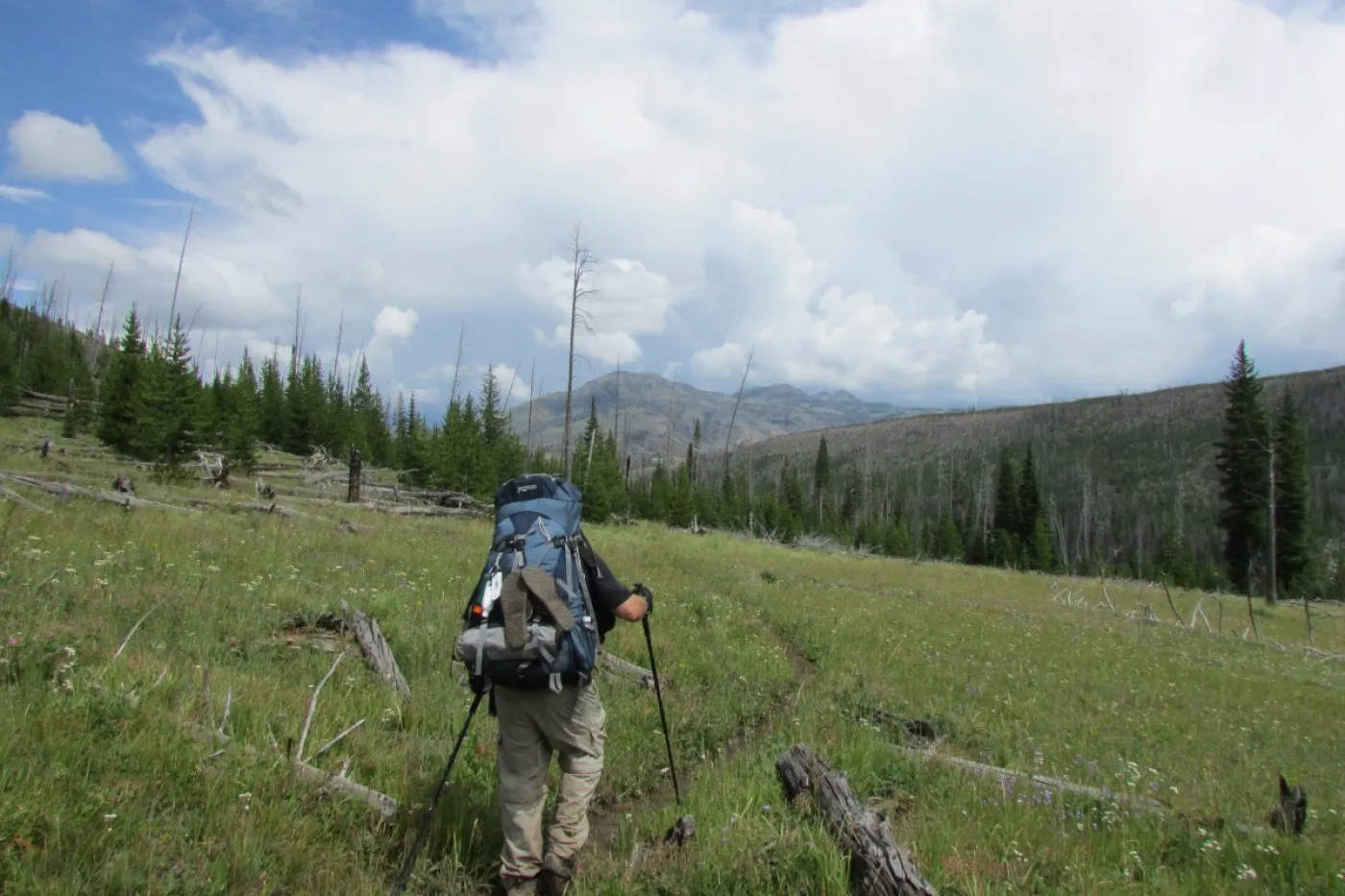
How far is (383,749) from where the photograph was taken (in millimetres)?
5402

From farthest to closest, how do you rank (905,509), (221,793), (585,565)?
1. (905,509)
2. (585,565)
3. (221,793)

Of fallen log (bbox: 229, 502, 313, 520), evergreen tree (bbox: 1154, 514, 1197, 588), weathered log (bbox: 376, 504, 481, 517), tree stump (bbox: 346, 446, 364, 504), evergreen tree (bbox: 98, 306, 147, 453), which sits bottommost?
evergreen tree (bbox: 1154, 514, 1197, 588)

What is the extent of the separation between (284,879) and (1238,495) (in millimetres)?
66543

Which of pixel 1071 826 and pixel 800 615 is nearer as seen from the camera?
pixel 1071 826

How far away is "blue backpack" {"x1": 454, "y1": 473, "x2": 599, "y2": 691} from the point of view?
3.80 meters

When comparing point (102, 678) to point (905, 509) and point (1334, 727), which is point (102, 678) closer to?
point (1334, 727)

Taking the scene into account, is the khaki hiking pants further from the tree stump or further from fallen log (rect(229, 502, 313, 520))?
the tree stump

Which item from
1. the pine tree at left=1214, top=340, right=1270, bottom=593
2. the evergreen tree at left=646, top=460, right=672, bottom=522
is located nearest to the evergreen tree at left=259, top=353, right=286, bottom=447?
the evergreen tree at left=646, top=460, right=672, bottom=522

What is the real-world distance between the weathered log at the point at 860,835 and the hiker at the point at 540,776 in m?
1.51

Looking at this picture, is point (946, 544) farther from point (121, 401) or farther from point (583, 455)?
point (121, 401)

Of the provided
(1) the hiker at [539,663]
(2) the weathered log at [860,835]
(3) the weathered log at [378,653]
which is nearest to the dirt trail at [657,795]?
(1) the hiker at [539,663]

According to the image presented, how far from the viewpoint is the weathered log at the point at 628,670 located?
835cm

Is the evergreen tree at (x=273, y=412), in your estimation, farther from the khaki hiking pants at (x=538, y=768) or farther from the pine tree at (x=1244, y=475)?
the pine tree at (x=1244, y=475)

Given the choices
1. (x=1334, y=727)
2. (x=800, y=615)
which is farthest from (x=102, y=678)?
(x=1334, y=727)
